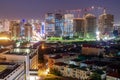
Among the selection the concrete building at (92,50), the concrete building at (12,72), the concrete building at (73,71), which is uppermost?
the concrete building at (92,50)

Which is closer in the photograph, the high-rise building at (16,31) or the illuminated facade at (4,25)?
the high-rise building at (16,31)

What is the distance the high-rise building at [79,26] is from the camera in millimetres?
22650

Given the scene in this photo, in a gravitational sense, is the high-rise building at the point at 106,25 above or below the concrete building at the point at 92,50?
above

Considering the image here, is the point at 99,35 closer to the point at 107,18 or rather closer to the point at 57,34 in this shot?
the point at 107,18

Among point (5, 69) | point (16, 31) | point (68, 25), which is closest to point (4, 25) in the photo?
point (16, 31)

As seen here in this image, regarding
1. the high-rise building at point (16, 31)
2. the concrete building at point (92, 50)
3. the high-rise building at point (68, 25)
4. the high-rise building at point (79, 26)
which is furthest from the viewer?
the high-rise building at point (68, 25)

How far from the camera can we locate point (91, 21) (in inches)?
878

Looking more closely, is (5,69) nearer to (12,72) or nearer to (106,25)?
(12,72)

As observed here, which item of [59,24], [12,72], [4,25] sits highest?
[4,25]

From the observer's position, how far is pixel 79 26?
902 inches

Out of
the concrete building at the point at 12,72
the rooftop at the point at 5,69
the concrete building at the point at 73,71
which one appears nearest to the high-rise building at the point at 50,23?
the concrete building at the point at 73,71

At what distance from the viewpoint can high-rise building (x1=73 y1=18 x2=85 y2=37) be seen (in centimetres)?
2265

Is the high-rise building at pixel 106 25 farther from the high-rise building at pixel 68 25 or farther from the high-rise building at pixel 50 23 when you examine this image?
the high-rise building at pixel 50 23

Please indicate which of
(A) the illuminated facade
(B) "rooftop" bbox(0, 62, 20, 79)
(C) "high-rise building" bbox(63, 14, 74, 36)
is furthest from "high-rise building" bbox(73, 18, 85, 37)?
(B) "rooftop" bbox(0, 62, 20, 79)
